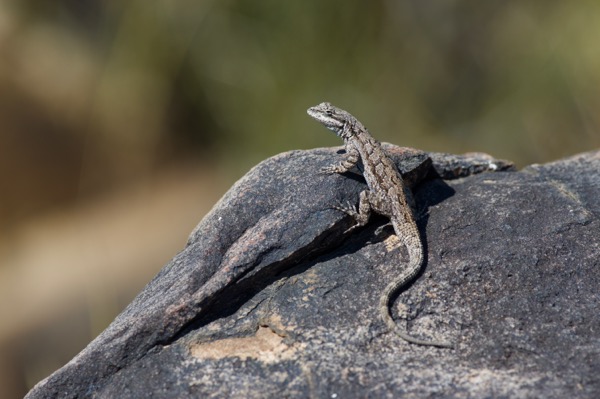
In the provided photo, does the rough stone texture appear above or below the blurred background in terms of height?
below

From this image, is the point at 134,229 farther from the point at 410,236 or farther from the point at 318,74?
the point at 410,236

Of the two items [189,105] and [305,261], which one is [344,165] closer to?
[305,261]

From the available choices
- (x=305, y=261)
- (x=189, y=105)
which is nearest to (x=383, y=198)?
(x=305, y=261)

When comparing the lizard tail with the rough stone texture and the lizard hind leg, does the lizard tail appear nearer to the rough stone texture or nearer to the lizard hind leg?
the rough stone texture

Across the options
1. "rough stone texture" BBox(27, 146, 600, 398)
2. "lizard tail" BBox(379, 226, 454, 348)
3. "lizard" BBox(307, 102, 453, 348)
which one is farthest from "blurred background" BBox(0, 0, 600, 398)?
"lizard tail" BBox(379, 226, 454, 348)

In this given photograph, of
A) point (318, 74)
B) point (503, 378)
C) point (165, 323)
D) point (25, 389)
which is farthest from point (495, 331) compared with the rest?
point (25, 389)
